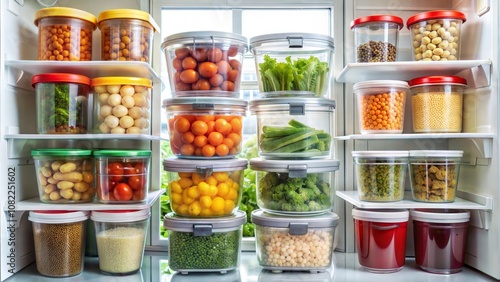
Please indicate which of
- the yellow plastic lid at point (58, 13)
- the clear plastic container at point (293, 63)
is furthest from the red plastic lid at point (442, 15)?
the yellow plastic lid at point (58, 13)

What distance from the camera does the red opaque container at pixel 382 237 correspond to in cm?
→ 167

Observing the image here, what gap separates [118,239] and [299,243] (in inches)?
24.9

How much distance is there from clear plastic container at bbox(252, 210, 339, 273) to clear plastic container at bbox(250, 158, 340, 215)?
4 cm

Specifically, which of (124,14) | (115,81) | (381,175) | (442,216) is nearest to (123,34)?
(124,14)

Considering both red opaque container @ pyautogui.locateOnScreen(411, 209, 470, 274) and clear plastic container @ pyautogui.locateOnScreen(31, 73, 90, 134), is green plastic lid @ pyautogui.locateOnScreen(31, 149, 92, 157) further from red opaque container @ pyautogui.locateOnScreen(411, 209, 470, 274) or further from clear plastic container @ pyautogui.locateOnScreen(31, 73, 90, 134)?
red opaque container @ pyautogui.locateOnScreen(411, 209, 470, 274)

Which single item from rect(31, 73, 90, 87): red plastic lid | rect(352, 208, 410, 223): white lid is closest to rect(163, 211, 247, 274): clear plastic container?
rect(352, 208, 410, 223): white lid

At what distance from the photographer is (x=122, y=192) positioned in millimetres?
1675

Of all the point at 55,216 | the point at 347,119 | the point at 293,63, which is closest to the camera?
the point at 55,216

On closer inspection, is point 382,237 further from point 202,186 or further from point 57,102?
point 57,102

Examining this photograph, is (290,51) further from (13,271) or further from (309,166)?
(13,271)

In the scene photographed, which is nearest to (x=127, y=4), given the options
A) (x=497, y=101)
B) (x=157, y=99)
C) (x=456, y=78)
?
(x=157, y=99)

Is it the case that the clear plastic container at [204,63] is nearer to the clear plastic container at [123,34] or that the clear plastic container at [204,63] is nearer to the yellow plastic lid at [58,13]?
the clear plastic container at [123,34]

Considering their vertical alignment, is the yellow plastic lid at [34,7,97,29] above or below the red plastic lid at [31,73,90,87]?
above

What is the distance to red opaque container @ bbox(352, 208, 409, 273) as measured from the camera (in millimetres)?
1671
